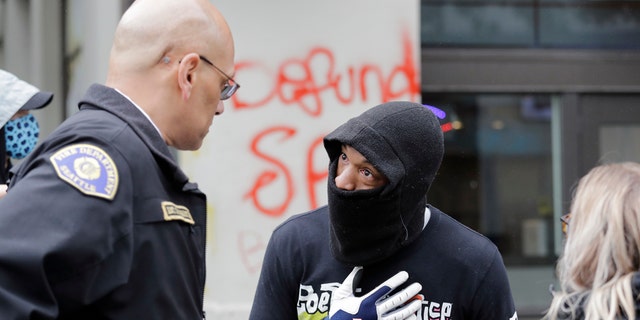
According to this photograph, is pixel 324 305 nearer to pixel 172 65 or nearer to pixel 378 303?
pixel 378 303

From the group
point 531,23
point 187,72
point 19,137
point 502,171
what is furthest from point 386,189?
point 531,23

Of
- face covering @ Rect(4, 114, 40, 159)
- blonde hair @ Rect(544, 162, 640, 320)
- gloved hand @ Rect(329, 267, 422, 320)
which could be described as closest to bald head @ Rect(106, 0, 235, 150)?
gloved hand @ Rect(329, 267, 422, 320)

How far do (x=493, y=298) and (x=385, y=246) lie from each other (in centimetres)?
35

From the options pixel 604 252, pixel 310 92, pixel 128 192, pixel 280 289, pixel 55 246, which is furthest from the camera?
pixel 310 92

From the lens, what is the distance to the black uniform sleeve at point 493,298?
281cm

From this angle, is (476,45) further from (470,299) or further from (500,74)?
(470,299)

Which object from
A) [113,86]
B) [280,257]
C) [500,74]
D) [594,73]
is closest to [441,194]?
[500,74]

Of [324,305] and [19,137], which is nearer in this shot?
[324,305]

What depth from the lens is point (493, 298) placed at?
2820 mm

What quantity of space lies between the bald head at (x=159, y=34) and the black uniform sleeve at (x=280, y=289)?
2.79 ft

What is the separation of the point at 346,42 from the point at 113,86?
382cm

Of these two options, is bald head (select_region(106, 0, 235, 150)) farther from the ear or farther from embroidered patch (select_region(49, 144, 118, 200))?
embroidered patch (select_region(49, 144, 118, 200))

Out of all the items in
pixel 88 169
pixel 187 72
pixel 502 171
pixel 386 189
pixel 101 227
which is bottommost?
pixel 502 171

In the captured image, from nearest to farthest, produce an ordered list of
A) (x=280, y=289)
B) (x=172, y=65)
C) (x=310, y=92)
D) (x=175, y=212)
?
(x=175, y=212) → (x=172, y=65) → (x=280, y=289) → (x=310, y=92)
